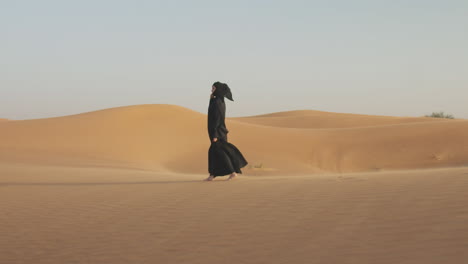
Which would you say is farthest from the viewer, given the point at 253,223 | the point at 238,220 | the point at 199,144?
the point at 199,144

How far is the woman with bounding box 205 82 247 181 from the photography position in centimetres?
1024

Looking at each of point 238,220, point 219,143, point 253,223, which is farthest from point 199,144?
point 253,223

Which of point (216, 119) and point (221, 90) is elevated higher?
point (221, 90)

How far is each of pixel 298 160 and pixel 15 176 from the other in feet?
48.7

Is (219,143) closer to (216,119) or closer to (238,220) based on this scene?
(216,119)

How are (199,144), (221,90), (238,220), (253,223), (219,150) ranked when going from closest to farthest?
(253,223) → (238,220) → (219,150) → (221,90) → (199,144)

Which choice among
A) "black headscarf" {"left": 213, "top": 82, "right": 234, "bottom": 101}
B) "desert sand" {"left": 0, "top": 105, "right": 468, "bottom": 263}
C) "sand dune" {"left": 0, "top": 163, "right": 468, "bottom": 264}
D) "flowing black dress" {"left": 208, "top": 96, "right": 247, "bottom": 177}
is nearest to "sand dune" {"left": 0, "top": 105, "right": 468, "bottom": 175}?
"desert sand" {"left": 0, "top": 105, "right": 468, "bottom": 263}

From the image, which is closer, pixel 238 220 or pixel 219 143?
pixel 238 220

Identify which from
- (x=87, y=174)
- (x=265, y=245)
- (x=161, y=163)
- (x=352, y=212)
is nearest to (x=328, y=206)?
(x=352, y=212)

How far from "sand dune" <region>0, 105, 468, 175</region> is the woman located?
11702mm

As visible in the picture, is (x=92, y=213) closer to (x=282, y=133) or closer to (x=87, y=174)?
(x=87, y=174)

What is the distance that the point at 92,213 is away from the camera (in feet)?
25.5

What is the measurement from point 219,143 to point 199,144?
→ 1803 cm

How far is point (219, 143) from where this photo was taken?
10.3 metres
